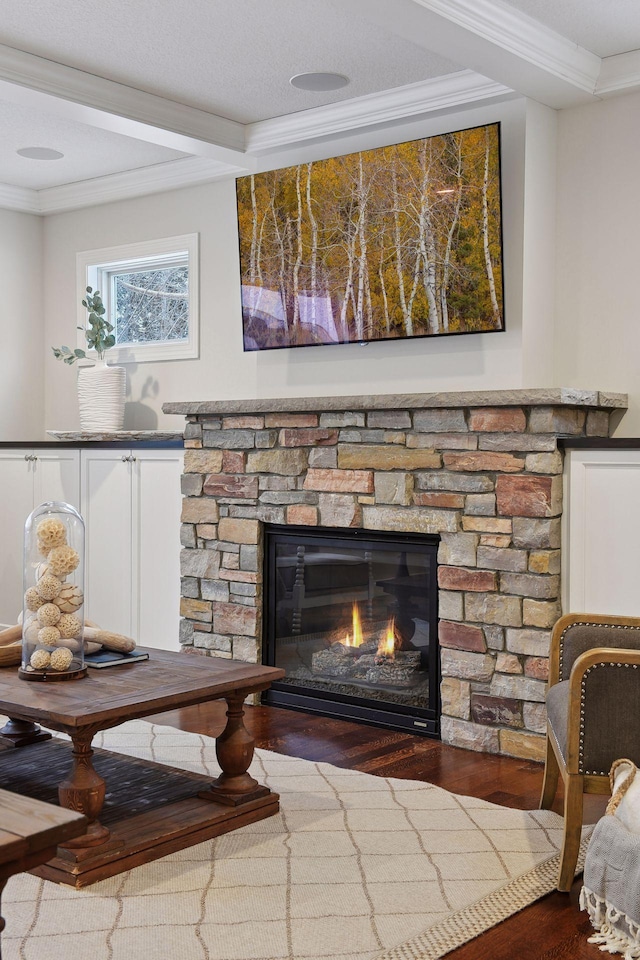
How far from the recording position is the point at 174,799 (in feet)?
10.5

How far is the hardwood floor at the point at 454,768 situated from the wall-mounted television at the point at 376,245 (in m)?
1.67

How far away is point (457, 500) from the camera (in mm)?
4055

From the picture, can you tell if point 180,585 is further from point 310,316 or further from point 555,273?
point 555,273

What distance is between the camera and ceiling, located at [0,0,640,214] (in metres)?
3.53

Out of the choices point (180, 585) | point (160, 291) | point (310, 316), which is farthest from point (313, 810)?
point (160, 291)

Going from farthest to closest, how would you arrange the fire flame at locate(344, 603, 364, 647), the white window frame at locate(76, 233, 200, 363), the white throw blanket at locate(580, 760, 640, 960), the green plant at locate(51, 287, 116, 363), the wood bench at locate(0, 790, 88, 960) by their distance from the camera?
1. the green plant at locate(51, 287, 116, 363)
2. the white window frame at locate(76, 233, 200, 363)
3. the fire flame at locate(344, 603, 364, 647)
4. the white throw blanket at locate(580, 760, 640, 960)
5. the wood bench at locate(0, 790, 88, 960)

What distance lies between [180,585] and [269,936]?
2743 millimetres

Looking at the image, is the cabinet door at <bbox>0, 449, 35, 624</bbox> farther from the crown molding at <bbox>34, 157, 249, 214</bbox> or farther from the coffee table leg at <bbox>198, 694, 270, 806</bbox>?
the coffee table leg at <bbox>198, 694, 270, 806</bbox>

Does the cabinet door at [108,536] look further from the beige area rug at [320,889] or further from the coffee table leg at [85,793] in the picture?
the coffee table leg at [85,793]

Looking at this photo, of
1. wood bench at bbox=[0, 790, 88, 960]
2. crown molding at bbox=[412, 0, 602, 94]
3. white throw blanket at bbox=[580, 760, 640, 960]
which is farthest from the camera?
crown molding at bbox=[412, 0, 602, 94]

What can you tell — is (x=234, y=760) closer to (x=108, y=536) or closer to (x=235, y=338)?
(x=108, y=536)

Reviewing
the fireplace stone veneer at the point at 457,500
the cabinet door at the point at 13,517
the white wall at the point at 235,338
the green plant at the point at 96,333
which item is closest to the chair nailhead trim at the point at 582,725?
the fireplace stone veneer at the point at 457,500

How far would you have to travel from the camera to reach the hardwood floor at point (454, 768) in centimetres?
240

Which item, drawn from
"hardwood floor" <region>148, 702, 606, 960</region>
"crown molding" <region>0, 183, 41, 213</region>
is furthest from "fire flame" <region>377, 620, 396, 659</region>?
"crown molding" <region>0, 183, 41, 213</region>
